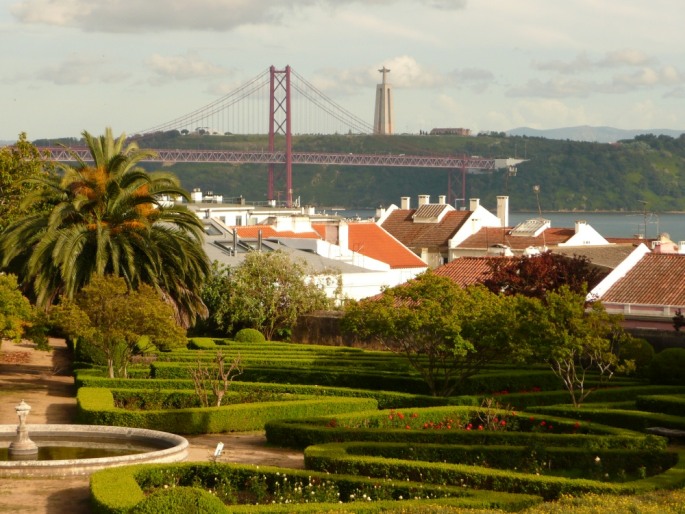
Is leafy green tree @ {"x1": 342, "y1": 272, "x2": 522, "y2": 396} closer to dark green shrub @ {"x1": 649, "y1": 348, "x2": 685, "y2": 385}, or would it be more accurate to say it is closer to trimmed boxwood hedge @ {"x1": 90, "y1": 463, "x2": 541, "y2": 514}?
dark green shrub @ {"x1": 649, "y1": 348, "x2": 685, "y2": 385}

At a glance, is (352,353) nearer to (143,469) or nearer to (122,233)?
(122,233)

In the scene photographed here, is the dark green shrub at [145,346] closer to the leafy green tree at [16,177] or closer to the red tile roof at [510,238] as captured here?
the leafy green tree at [16,177]

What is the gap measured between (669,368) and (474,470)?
1479 cm

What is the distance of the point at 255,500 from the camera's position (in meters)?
21.1

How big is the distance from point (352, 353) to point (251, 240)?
25.5 m

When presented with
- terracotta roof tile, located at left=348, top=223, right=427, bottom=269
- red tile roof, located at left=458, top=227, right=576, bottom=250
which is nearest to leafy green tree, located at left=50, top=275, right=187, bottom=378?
terracotta roof tile, located at left=348, top=223, right=427, bottom=269

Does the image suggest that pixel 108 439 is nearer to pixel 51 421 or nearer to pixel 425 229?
pixel 51 421

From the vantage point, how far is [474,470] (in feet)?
71.1

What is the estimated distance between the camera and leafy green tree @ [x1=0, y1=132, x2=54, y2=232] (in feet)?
149

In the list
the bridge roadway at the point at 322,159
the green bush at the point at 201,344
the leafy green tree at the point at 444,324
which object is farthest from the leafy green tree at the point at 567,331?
the bridge roadway at the point at 322,159

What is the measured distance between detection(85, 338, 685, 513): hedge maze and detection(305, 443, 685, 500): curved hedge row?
0.08 feet

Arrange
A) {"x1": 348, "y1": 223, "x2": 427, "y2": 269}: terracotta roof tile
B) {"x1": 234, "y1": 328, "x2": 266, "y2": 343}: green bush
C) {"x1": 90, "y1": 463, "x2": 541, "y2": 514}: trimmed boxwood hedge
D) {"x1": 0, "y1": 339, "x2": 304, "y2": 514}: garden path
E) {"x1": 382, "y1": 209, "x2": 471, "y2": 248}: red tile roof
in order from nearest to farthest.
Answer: {"x1": 90, "y1": 463, "x2": 541, "y2": 514}: trimmed boxwood hedge < {"x1": 0, "y1": 339, "x2": 304, "y2": 514}: garden path < {"x1": 234, "y1": 328, "x2": 266, "y2": 343}: green bush < {"x1": 348, "y1": 223, "x2": 427, "y2": 269}: terracotta roof tile < {"x1": 382, "y1": 209, "x2": 471, "y2": 248}: red tile roof

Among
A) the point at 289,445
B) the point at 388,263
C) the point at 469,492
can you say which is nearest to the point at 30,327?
the point at 289,445

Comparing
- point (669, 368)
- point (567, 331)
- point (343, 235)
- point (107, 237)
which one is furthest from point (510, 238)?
point (567, 331)
